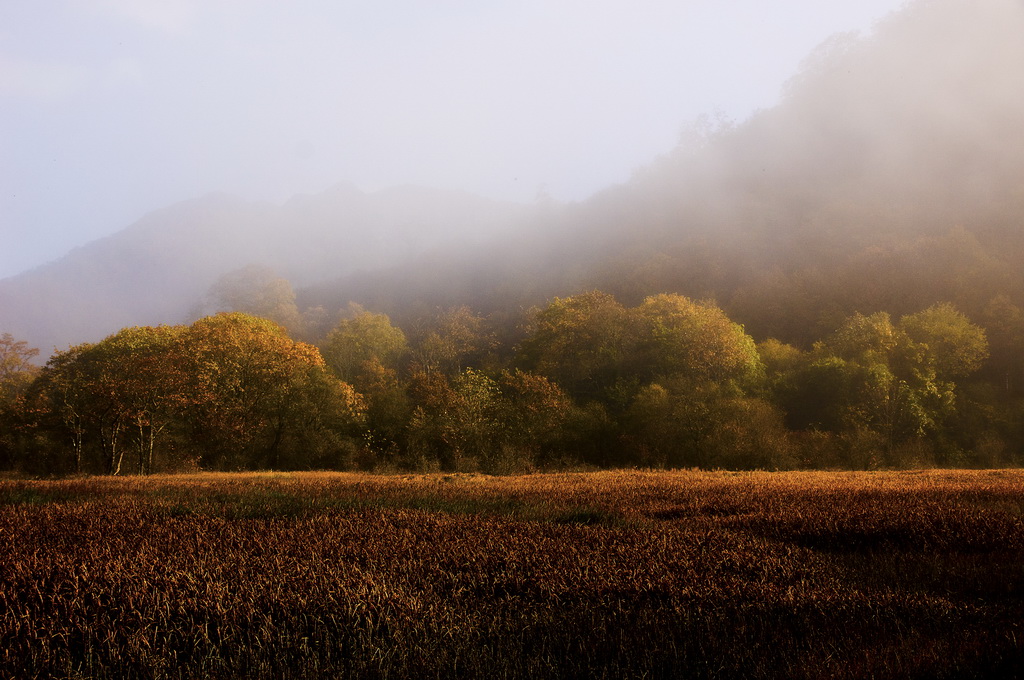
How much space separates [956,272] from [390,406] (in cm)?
5829

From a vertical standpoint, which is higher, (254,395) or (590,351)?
A: (254,395)

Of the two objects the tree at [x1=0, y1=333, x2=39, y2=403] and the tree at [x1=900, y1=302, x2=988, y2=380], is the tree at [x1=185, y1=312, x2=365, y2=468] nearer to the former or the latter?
the tree at [x1=0, y1=333, x2=39, y2=403]

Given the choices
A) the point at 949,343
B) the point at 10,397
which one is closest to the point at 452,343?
the point at 10,397

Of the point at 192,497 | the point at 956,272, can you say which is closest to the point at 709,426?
the point at 192,497

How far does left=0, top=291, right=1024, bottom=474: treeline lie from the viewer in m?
28.5


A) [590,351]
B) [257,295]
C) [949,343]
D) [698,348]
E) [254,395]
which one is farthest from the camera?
[257,295]

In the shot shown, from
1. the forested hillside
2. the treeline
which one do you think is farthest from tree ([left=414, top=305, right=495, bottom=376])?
the treeline

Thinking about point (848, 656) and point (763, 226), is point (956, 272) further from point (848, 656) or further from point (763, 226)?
point (848, 656)

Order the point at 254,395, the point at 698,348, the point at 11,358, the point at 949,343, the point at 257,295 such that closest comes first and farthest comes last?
the point at 254,395
the point at 11,358
the point at 698,348
the point at 949,343
the point at 257,295

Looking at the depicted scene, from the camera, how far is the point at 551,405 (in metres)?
34.3

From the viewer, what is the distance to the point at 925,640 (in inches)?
115

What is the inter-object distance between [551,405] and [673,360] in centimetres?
1028

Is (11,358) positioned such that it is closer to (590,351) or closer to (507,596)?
(590,351)

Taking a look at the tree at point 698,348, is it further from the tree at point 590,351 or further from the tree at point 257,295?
the tree at point 257,295
